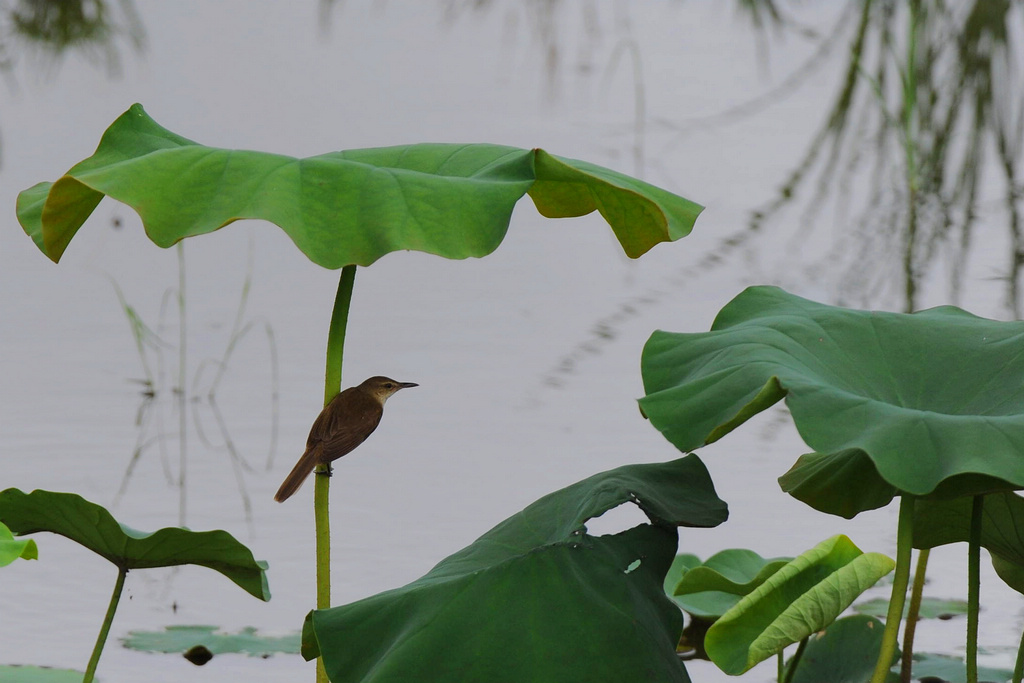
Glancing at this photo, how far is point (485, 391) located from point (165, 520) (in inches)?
25.1

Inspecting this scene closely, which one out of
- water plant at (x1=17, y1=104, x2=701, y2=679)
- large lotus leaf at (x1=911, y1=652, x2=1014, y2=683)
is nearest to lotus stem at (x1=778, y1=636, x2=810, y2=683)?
large lotus leaf at (x1=911, y1=652, x2=1014, y2=683)

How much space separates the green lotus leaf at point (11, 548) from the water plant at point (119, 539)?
55mm

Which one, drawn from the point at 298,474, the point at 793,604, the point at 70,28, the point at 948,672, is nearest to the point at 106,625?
the point at 298,474

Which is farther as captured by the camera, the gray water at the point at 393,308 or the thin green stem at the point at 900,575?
the gray water at the point at 393,308

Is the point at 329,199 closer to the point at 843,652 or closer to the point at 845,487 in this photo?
the point at 845,487

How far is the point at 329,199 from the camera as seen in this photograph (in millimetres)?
960

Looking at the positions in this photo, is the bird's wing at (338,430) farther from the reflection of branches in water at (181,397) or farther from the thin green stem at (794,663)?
the reflection of branches in water at (181,397)

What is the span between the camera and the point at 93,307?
2.48 metres

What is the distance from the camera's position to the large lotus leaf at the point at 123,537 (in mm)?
1089

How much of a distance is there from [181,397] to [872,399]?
4.70ft

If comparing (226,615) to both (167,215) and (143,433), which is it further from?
(167,215)

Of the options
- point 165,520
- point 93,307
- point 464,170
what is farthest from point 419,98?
point 464,170

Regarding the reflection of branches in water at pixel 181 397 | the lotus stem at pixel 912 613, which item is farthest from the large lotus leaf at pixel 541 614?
the reflection of branches in water at pixel 181 397

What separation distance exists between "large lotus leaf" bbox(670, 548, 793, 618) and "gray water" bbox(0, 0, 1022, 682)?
81 millimetres
